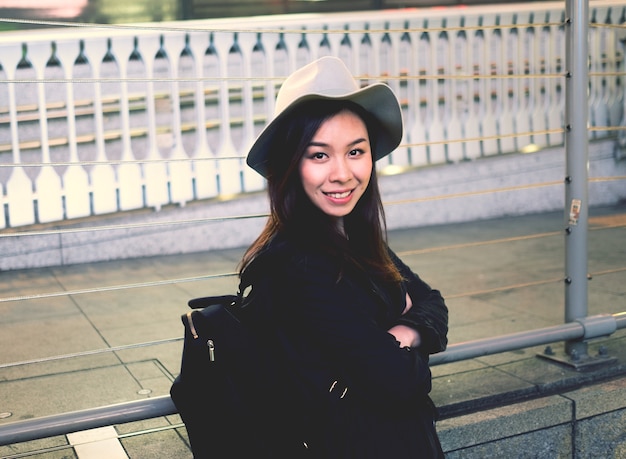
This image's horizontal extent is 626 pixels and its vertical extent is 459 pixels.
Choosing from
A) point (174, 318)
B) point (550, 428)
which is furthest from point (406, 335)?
point (174, 318)

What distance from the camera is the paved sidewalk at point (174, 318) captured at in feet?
8.91

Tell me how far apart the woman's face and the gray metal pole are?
4.37ft

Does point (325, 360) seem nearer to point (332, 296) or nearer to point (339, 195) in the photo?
point (332, 296)

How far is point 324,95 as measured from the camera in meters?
1.69

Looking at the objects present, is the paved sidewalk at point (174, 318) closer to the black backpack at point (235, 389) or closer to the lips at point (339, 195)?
the black backpack at point (235, 389)

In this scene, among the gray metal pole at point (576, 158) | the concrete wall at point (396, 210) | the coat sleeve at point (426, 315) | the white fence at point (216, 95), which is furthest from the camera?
the concrete wall at point (396, 210)

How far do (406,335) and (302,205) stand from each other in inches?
15.0

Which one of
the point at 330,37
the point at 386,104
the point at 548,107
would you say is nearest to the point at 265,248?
the point at 386,104

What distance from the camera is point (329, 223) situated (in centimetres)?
Result: 184

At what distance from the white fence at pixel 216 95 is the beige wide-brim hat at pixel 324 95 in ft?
11.0

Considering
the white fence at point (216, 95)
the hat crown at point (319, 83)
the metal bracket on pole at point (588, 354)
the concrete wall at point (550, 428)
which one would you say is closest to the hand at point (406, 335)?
the hat crown at point (319, 83)

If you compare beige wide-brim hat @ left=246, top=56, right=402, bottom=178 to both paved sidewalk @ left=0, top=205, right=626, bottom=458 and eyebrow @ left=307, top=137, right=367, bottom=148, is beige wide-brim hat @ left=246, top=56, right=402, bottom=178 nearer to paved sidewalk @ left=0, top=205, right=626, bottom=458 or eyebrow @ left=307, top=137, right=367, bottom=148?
eyebrow @ left=307, top=137, right=367, bottom=148

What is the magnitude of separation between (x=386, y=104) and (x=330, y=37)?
198 inches

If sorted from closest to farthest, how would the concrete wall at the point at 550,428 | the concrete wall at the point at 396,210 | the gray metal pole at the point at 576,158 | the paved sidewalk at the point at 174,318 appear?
the concrete wall at the point at 550,428
the paved sidewalk at the point at 174,318
the gray metal pole at the point at 576,158
the concrete wall at the point at 396,210
